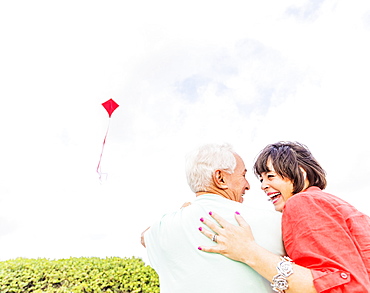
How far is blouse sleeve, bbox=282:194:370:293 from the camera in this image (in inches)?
67.9

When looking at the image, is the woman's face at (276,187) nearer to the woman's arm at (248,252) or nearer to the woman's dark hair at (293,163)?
the woman's dark hair at (293,163)

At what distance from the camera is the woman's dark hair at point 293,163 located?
2.33m

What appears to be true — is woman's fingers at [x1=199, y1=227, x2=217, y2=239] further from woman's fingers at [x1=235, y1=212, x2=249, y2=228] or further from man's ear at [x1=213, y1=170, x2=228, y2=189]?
man's ear at [x1=213, y1=170, x2=228, y2=189]

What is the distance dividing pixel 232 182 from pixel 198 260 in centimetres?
46

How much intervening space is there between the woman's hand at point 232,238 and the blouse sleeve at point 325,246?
0.19 m

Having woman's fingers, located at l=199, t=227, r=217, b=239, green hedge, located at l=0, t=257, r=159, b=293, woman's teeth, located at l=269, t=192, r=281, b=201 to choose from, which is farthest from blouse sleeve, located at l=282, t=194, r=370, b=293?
green hedge, located at l=0, t=257, r=159, b=293

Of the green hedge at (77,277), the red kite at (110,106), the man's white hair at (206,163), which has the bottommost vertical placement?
the man's white hair at (206,163)

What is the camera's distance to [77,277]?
6148 mm

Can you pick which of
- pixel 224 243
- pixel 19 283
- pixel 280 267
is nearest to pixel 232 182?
pixel 224 243

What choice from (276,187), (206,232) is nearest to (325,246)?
(206,232)

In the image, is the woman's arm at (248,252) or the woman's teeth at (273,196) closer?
the woman's arm at (248,252)

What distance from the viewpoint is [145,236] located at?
A: 227 centimetres

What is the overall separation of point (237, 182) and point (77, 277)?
477cm

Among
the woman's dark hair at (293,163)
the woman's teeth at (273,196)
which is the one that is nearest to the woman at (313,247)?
the woman's dark hair at (293,163)
